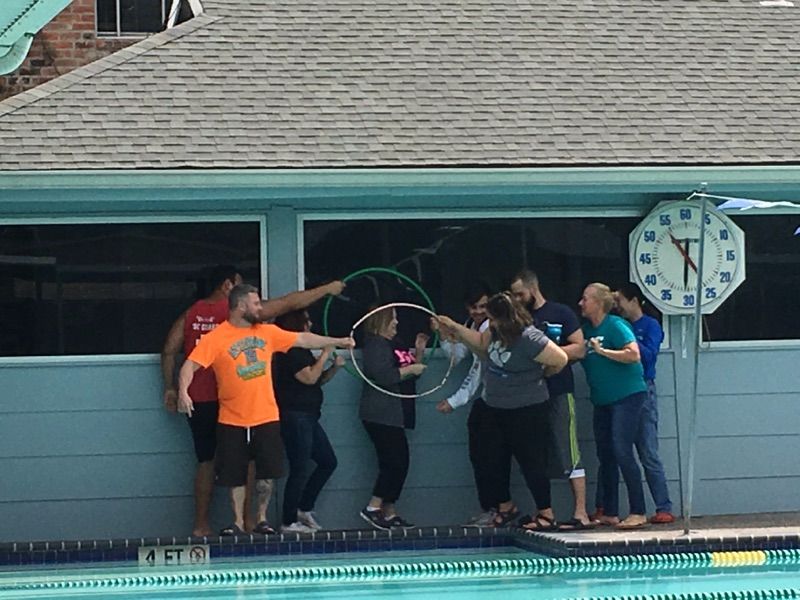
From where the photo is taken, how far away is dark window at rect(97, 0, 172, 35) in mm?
17812

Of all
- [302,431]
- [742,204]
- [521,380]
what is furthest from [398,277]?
[742,204]

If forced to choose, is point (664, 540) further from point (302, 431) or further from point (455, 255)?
point (455, 255)

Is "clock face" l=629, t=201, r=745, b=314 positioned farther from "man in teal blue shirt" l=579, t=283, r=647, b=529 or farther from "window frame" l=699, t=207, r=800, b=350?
"man in teal blue shirt" l=579, t=283, r=647, b=529

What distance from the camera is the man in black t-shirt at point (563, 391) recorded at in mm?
11391

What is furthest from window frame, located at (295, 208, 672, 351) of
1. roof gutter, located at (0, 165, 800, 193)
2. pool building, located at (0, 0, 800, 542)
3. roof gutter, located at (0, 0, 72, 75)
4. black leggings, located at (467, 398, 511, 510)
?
roof gutter, located at (0, 0, 72, 75)

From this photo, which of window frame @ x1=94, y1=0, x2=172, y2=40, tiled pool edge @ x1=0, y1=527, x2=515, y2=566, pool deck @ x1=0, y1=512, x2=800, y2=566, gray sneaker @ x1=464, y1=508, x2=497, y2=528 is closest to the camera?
pool deck @ x1=0, y1=512, x2=800, y2=566

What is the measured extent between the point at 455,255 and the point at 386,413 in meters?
1.32

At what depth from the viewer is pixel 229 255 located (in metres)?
11.6

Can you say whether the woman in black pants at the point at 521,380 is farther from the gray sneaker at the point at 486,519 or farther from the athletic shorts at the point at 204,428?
the athletic shorts at the point at 204,428

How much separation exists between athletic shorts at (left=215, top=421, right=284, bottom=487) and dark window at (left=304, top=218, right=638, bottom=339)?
1.14 m

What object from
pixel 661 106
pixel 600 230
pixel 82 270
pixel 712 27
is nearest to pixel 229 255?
pixel 82 270

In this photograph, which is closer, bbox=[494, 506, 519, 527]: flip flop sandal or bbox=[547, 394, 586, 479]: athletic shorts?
bbox=[547, 394, 586, 479]: athletic shorts

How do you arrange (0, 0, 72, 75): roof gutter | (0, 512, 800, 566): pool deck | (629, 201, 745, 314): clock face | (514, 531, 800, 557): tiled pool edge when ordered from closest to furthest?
(0, 0, 72, 75): roof gutter
(514, 531, 800, 557): tiled pool edge
(0, 512, 800, 566): pool deck
(629, 201, 745, 314): clock face

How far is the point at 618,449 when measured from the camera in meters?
11.3
